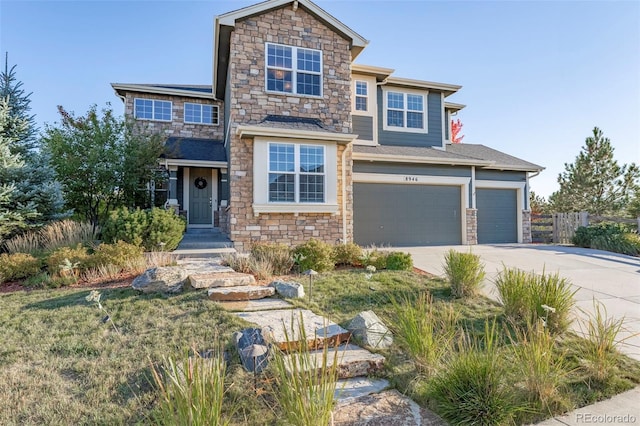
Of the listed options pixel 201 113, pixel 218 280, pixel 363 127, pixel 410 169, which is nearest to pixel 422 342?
pixel 218 280

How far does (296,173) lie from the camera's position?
9.41 m

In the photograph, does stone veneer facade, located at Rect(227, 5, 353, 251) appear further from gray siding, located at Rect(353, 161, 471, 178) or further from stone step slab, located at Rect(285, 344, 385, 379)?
stone step slab, located at Rect(285, 344, 385, 379)

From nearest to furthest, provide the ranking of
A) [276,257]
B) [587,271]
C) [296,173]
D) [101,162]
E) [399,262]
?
[276,257] < [399,262] < [587,271] < [296,173] < [101,162]

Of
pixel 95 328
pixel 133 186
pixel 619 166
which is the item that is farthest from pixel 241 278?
pixel 619 166

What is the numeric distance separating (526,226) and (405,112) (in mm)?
6807

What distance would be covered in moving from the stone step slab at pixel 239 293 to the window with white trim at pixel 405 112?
974 centimetres

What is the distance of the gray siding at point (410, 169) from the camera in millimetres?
11305

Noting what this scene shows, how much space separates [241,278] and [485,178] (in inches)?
442

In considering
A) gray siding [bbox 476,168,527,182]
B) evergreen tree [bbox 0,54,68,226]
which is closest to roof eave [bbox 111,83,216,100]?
evergreen tree [bbox 0,54,68,226]

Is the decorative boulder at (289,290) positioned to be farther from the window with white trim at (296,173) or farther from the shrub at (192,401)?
the window with white trim at (296,173)

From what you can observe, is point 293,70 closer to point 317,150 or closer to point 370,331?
point 317,150

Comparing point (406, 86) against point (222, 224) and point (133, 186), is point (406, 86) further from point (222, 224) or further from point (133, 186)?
point (133, 186)

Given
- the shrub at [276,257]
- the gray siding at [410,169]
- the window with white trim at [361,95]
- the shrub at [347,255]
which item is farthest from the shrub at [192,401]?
the window with white trim at [361,95]

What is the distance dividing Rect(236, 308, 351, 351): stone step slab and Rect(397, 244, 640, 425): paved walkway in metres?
1.94
